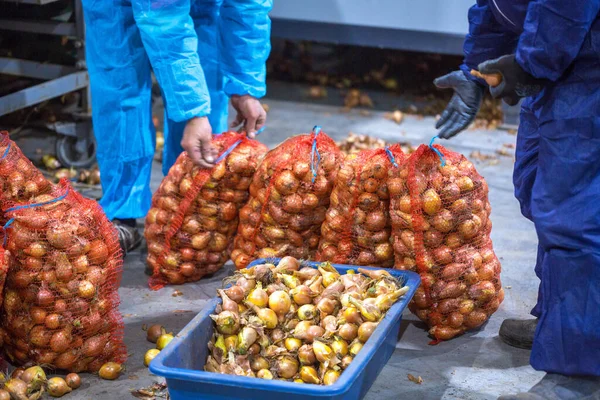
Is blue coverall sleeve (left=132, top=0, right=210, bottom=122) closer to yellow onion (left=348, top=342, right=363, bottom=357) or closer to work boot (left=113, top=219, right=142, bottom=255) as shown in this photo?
work boot (left=113, top=219, right=142, bottom=255)

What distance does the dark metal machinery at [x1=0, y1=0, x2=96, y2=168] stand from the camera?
4484 millimetres

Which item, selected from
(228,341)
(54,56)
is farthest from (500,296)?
(54,56)

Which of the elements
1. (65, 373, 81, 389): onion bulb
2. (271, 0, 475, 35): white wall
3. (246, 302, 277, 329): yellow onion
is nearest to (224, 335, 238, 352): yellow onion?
(246, 302, 277, 329): yellow onion

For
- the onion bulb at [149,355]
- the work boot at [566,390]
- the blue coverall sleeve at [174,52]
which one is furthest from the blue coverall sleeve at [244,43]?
the work boot at [566,390]

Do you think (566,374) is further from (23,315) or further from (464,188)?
(23,315)

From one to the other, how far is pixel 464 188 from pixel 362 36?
3715 mm

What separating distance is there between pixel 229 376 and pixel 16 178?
4.27 ft

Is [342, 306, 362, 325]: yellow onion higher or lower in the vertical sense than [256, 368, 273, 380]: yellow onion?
higher

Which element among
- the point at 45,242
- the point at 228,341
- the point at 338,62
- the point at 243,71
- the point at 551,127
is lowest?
the point at 338,62

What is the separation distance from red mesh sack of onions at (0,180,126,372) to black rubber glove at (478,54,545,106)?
1462 millimetres

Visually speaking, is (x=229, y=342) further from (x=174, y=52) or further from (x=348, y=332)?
(x=174, y=52)

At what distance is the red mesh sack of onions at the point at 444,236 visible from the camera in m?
2.90

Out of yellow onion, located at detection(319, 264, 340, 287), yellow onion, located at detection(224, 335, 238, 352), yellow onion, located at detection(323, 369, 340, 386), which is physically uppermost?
yellow onion, located at detection(319, 264, 340, 287)

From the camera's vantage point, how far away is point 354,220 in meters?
3.09
